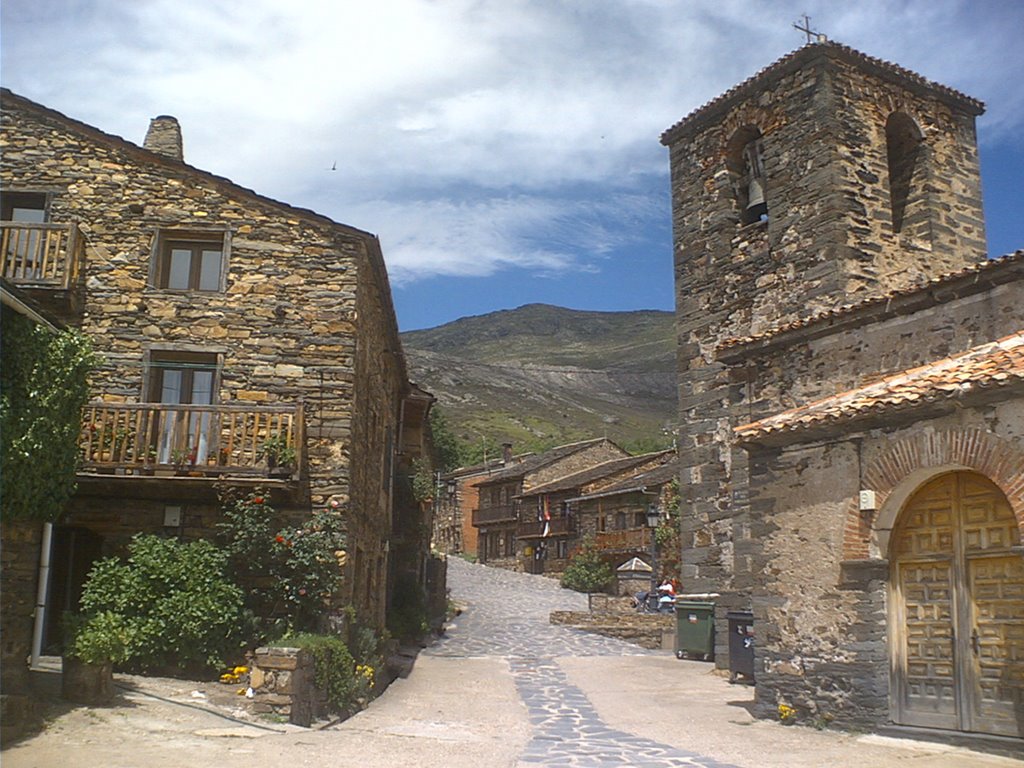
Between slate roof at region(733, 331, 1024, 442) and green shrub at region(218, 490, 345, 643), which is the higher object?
slate roof at region(733, 331, 1024, 442)

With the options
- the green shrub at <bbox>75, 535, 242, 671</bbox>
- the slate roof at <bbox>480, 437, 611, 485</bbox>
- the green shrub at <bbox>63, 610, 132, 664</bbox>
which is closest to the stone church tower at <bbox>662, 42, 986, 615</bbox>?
the green shrub at <bbox>75, 535, 242, 671</bbox>

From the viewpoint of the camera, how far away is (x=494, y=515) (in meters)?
52.1

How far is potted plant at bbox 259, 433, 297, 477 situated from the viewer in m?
12.9

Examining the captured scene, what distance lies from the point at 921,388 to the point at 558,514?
3785 centimetres

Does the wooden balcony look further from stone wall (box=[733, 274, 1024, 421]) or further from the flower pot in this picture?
the flower pot

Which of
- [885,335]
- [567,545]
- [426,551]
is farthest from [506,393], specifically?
[885,335]

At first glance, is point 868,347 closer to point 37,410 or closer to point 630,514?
point 37,410

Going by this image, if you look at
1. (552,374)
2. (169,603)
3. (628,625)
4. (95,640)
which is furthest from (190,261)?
(552,374)

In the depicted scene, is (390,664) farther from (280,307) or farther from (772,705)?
(772,705)

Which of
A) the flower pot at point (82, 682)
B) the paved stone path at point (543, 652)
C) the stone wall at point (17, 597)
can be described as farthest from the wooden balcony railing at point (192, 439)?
the paved stone path at point (543, 652)

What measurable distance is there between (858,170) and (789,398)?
6.32m

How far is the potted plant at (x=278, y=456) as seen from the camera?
12.9 metres

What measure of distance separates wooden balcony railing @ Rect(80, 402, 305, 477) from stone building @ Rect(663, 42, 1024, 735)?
5997 millimetres

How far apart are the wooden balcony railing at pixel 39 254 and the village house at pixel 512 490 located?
3695 cm
